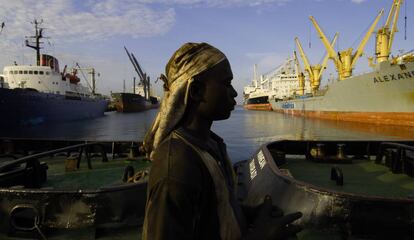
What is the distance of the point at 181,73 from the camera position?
5.61 ft

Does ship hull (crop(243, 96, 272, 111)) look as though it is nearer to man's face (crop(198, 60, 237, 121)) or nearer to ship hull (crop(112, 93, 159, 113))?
ship hull (crop(112, 93, 159, 113))

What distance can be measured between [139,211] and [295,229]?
14.7 ft

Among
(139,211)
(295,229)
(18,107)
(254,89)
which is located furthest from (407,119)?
(254,89)

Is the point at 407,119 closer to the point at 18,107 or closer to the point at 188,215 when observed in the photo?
the point at 188,215

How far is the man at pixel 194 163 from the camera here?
4.60 feet

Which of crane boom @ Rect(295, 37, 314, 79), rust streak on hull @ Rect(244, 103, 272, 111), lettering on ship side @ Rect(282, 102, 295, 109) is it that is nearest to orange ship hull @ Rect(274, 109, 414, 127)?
lettering on ship side @ Rect(282, 102, 295, 109)

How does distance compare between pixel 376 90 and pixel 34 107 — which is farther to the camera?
pixel 34 107

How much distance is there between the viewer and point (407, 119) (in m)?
30.3

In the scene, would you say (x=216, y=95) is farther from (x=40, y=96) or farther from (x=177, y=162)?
(x=40, y=96)

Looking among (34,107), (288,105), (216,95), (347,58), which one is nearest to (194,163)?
(216,95)

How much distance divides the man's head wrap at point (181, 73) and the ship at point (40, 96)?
37895mm

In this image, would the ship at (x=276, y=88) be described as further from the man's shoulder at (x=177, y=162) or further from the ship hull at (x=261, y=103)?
the man's shoulder at (x=177, y=162)

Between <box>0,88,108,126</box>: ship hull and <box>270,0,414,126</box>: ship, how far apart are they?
123 feet

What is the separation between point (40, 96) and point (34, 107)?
1556 mm
